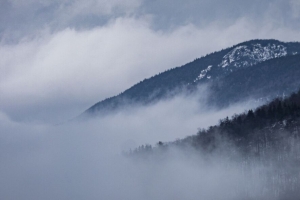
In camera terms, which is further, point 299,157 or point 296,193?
point 299,157

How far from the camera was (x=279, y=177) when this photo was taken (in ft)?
646

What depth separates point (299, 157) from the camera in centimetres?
19888

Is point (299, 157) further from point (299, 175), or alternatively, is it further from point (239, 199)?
point (239, 199)

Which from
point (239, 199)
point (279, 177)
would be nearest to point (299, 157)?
point (279, 177)

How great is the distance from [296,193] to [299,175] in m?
7.94

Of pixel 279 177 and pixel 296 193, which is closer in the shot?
pixel 296 193

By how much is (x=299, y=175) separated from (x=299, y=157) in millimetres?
9802

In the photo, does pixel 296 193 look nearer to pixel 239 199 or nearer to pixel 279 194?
pixel 279 194

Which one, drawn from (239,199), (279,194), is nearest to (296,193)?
(279,194)

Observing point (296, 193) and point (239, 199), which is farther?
point (239, 199)

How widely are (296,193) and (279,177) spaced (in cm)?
1329

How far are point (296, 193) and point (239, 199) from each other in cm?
2120

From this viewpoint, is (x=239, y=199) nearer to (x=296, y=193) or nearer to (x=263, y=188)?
(x=263, y=188)

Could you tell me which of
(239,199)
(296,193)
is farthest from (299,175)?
(239,199)
